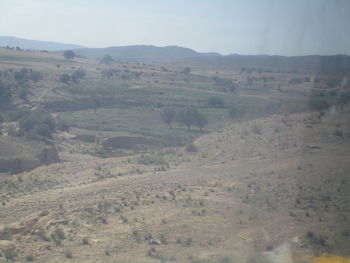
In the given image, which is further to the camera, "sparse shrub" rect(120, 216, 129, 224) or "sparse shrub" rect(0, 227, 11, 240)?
"sparse shrub" rect(120, 216, 129, 224)

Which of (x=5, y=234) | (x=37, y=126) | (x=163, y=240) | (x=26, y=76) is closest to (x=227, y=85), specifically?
(x=26, y=76)

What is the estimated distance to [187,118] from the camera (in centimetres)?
4594

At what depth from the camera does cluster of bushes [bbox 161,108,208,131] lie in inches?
1807

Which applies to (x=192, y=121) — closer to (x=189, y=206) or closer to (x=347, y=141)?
(x=347, y=141)

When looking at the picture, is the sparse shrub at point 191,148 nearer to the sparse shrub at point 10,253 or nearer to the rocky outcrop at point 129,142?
the rocky outcrop at point 129,142

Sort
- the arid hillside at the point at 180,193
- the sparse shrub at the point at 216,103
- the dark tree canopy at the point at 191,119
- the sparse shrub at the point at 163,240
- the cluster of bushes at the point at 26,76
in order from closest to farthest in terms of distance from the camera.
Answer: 1. the arid hillside at the point at 180,193
2. the sparse shrub at the point at 163,240
3. the dark tree canopy at the point at 191,119
4. the sparse shrub at the point at 216,103
5. the cluster of bushes at the point at 26,76

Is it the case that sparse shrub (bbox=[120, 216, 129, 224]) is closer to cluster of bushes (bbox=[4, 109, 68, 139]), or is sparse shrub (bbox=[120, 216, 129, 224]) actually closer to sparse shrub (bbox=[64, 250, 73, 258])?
sparse shrub (bbox=[64, 250, 73, 258])

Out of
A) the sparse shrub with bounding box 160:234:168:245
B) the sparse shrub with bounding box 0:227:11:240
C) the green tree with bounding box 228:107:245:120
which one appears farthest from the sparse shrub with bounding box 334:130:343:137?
the green tree with bounding box 228:107:245:120

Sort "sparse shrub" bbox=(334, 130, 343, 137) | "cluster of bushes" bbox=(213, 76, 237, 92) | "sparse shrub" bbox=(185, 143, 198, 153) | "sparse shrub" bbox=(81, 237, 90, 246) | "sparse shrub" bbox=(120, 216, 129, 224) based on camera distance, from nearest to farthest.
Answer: "sparse shrub" bbox=(81, 237, 90, 246), "sparse shrub" bbox=(120, 216, 129, 224), "sparse shrub" bbox=(334, 130, 343, 137), "sparse shrub" bbox=(185, 143, 198, 153), "cluster of bushes" bbox=(213, 76, 237, 92)

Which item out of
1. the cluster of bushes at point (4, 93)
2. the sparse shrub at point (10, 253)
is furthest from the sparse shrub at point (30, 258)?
the cluster of bushes at point (4, 93)

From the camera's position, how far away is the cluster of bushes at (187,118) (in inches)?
1807

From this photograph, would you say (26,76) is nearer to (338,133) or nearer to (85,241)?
(338,133)

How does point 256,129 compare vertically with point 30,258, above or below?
above

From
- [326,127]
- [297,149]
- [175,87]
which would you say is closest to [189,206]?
[297,149]
